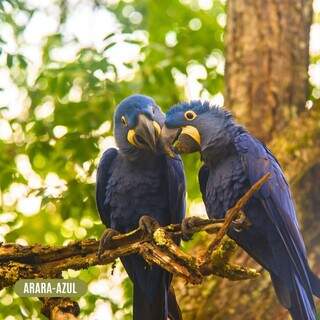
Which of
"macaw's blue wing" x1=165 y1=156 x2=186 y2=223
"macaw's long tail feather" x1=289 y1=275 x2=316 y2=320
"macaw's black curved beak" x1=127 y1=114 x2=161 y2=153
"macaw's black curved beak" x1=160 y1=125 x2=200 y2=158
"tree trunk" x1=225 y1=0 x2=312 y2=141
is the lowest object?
"macaw's long tail feather" x1=289 y1=275 x2=316 y2=320

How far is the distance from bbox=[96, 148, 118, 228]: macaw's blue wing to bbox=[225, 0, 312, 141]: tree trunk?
2.07ft

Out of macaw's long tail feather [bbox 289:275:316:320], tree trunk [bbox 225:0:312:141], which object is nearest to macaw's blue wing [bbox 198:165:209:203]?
macaw's long tail feather [bbox 289:275:316:320]

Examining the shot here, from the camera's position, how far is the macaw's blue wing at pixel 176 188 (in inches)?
72.4

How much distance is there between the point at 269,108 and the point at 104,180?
78 centimetres

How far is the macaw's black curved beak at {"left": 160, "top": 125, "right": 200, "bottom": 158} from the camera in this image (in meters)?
1.68

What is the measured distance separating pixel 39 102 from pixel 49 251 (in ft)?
3.50

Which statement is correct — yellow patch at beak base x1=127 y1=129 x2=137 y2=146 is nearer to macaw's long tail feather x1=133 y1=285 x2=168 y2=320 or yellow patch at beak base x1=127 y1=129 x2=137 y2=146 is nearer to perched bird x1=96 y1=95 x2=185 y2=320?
perched bird x1=96 y1=95 x2=185 y2=320

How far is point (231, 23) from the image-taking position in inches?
102

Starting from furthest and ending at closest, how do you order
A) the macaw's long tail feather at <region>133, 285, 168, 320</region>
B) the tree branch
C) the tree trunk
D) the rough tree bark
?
the tree trunk < the rough tree bark < the macaw's long tail feather at <region>133, 285, 168, 320</region> < the tree branch

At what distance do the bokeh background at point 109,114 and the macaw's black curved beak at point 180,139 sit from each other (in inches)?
18.8

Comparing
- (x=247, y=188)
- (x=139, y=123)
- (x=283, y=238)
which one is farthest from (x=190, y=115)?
(x=283, y=238)

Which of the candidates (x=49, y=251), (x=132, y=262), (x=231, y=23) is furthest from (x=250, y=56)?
(x=49, y=251)

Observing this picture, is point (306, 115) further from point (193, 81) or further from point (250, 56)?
point (193, 81)

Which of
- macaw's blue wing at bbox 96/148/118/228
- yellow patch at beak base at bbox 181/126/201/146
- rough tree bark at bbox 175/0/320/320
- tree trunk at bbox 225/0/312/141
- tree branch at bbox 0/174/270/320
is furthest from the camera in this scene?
tree trunk at bbox 225/0/312/141
